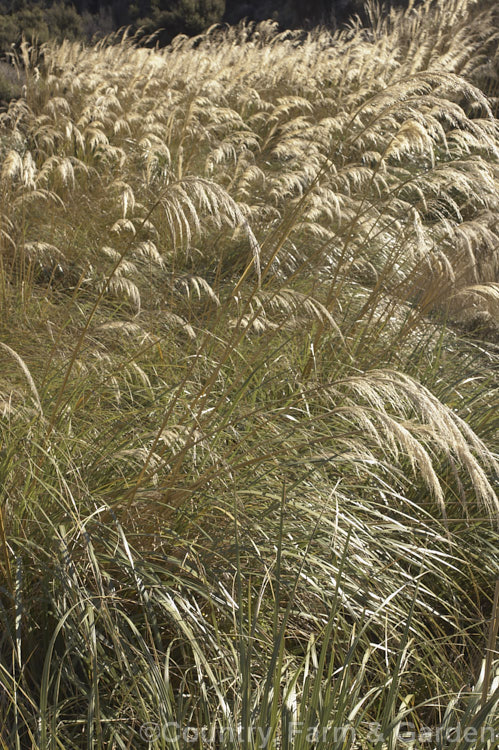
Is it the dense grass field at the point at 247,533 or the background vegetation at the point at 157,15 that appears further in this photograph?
the background vegetation at the point at 157,15

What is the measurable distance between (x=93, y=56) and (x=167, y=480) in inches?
332

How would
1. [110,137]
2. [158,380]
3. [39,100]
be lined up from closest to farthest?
[158,380] → [110,137] → [39,100]

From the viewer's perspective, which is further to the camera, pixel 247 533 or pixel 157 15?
pixel 157 15

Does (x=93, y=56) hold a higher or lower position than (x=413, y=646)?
Answer: higher

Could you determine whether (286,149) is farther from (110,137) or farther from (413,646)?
(413,646)

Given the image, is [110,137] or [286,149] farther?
[110,137]

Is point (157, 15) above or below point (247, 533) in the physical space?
above

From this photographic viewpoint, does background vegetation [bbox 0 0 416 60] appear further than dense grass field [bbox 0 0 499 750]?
Yes

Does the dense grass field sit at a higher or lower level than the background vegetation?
lower

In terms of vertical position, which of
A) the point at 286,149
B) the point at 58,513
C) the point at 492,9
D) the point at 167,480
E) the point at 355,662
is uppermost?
the point at 492,9

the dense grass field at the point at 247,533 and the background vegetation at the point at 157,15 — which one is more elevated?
the background vegetation at the point at 157,15

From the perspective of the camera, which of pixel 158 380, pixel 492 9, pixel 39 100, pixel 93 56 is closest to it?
pixel 158 380

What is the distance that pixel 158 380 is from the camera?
2.91 meters

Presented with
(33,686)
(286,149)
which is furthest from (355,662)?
(286,149)
